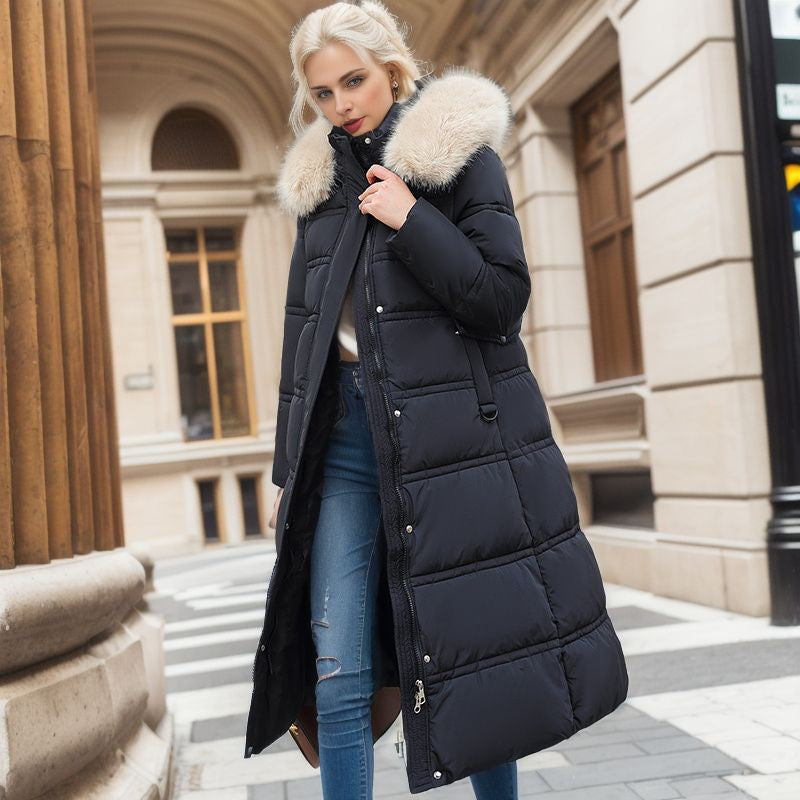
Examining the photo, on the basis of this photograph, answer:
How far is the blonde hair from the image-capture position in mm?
2076

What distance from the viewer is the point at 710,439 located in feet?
18.2

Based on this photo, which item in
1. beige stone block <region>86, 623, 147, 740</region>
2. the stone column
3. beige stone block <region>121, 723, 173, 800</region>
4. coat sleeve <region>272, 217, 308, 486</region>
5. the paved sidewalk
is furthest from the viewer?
the paved sidewalk

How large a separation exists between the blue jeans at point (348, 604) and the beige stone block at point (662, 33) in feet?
13.9

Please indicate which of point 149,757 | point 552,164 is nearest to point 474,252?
point 149,757

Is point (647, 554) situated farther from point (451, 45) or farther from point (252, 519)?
point (252, 519)

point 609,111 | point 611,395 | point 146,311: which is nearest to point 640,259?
point 611,395

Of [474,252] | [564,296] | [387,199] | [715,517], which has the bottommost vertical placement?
[715,517]

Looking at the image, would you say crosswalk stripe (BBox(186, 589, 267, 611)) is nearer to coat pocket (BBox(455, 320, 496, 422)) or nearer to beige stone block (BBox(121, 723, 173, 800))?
beige stone block (BBox(121, 723, 173, 800))

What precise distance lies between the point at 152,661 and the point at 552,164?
5.70 meters

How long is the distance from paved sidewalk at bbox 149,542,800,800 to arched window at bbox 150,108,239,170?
10.7m

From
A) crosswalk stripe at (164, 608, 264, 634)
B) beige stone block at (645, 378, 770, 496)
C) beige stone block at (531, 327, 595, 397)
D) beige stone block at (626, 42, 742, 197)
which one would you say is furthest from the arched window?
beige stone block at (645, 378, 770, 496)

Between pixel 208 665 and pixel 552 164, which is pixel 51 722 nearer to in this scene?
pixel 208 665

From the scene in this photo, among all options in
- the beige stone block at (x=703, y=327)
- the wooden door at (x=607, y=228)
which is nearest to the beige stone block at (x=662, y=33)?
the wooden door at (x=607, y=228)

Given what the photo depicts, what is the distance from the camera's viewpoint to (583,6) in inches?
273
